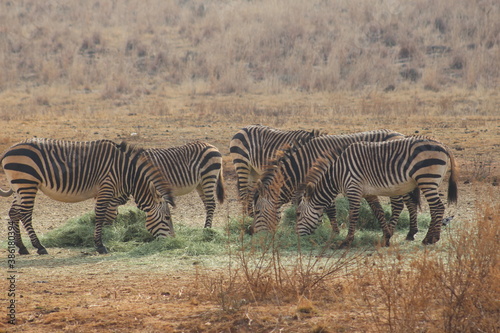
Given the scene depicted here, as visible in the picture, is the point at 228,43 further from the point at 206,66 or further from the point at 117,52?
the point at 117,52

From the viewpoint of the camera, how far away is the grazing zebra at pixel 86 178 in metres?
8.93

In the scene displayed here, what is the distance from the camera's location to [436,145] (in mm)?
8867

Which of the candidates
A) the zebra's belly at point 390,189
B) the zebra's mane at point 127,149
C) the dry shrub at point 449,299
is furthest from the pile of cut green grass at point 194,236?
the dry shrub at point 449,299

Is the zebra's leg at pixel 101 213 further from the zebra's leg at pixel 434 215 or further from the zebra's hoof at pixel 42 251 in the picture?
the zebra's leg at pixel 434 215

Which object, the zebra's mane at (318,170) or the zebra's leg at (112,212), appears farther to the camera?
the zebra's leg at (112,212)

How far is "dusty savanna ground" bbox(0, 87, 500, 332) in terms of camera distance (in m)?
5.68

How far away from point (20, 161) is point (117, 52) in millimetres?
21352

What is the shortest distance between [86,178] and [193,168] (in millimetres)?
1923

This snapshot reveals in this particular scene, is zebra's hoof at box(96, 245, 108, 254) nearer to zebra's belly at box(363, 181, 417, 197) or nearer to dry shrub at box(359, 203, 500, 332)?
zebra's belly at box(363, 181, 417, 197)

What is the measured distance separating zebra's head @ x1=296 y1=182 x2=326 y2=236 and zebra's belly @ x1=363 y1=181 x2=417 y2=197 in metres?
0.76

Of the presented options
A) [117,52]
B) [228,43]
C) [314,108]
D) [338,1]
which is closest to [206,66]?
[228,43]

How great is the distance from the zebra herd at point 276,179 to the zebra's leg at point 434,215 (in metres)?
0.01

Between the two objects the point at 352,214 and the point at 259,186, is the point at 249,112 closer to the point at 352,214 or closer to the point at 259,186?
the point at 259,186

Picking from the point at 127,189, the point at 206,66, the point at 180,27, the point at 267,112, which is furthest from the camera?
the point at 180,27
